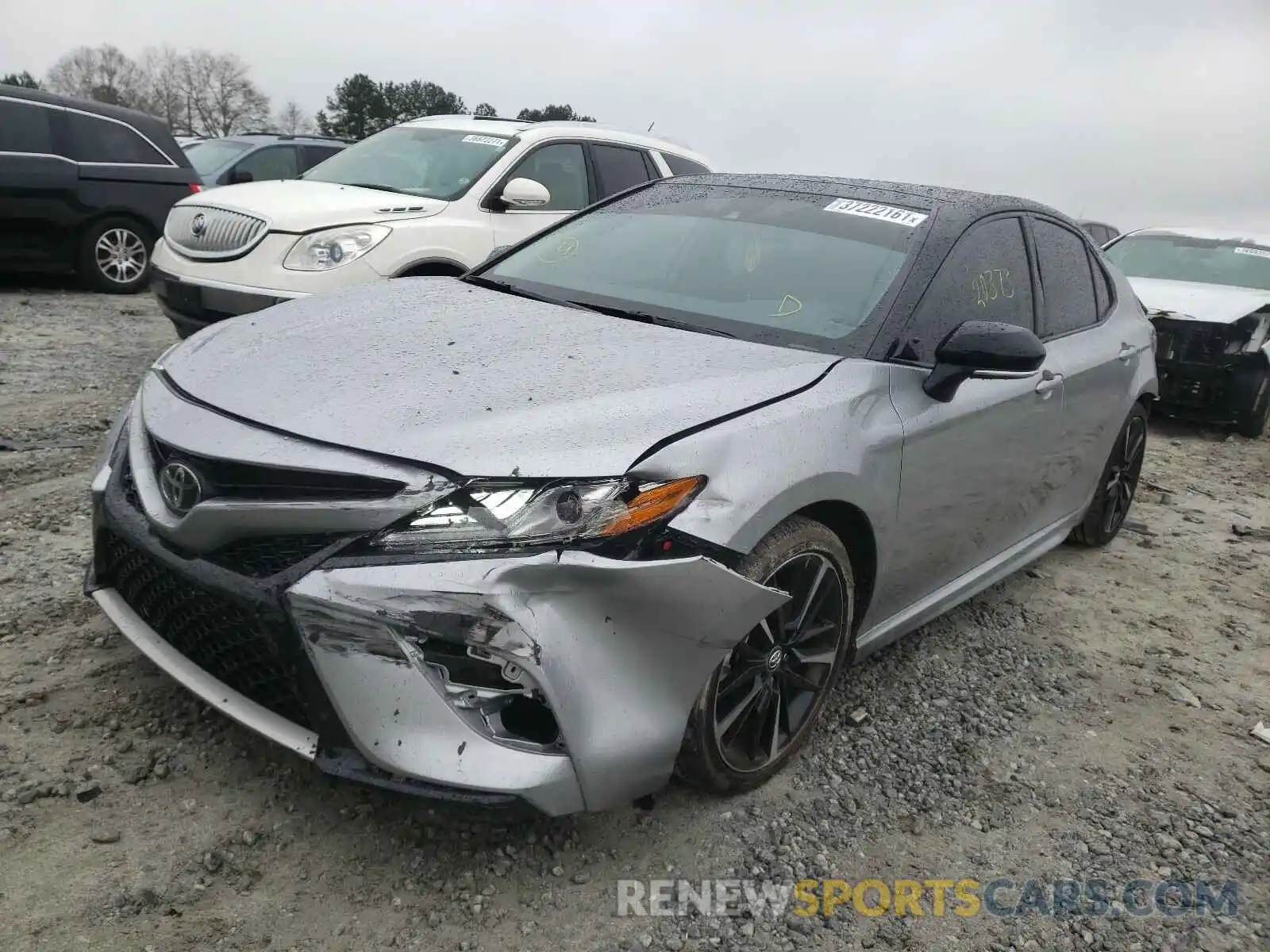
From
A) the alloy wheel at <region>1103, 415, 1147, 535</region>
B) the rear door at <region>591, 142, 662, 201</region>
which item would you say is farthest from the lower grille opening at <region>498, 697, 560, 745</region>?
the rear door at <region>591, 142, 662, 201</region>

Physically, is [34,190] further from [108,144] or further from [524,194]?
[524,194]

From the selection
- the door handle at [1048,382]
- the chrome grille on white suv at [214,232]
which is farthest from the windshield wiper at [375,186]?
the door handle at [1048,382]

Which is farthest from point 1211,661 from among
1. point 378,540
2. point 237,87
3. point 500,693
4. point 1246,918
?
point 237,87

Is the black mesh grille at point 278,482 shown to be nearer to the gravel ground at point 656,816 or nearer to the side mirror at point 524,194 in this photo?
the gravel ground at point 656,816

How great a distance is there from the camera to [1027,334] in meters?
2.66

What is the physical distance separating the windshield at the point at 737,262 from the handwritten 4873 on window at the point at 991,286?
0.28 metres

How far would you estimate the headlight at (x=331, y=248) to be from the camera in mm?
5191

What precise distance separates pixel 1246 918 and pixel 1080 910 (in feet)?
1.36

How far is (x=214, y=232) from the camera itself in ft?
17.8

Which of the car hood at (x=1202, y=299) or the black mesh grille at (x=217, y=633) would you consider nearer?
the black mesh grille at (x=217, y=633)

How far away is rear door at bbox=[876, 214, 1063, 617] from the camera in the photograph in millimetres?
2758

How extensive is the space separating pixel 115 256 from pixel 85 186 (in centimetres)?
62

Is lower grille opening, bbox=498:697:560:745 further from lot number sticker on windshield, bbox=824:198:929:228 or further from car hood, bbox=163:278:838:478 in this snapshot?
lot number sticker on windshield, bbox=824:198:929:228

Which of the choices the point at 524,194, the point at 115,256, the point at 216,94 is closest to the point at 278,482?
the point at 524,194
